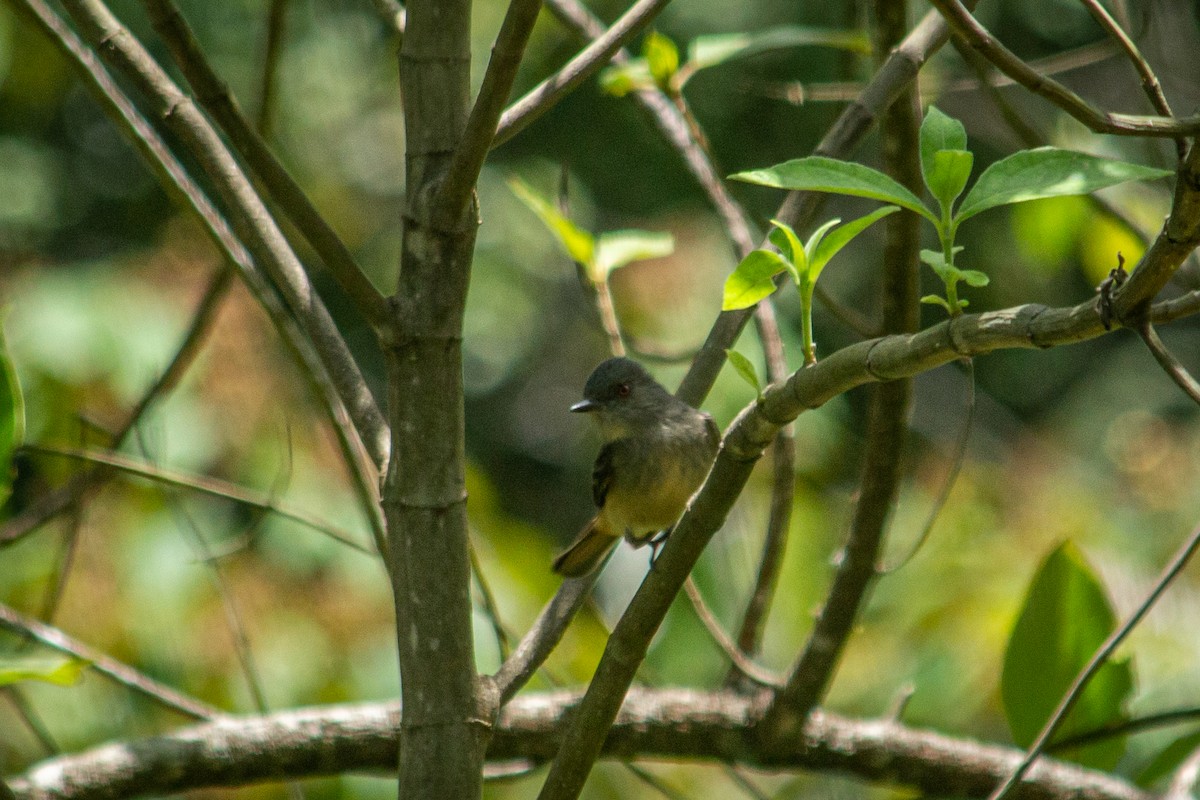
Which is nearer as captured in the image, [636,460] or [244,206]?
[244,206]

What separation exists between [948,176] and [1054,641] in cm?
169

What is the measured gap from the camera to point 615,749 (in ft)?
10.0

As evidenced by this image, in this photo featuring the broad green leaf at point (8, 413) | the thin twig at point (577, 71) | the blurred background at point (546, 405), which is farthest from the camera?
the blurred background at point (546, 405)

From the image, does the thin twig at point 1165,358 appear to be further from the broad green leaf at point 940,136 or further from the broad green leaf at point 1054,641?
the broad green leaf at point 1054,641

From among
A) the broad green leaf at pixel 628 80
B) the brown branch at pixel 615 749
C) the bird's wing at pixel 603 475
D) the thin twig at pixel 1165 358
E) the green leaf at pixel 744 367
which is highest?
the broad green leaf at pixel 628 80

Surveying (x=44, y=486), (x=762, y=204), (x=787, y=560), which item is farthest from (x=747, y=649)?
(x=762, y=204)

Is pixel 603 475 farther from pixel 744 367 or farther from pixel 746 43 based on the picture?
pixel 744 367

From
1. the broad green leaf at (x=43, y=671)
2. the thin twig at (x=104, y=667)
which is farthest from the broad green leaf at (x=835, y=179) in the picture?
the thin twig at (x=104, y=667)

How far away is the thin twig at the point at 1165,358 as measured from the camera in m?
1.21

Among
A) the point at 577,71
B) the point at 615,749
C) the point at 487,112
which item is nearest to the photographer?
the point at 487,112

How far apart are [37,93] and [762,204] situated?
4.49 m

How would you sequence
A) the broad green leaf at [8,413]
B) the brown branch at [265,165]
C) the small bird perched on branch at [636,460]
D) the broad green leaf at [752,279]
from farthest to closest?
the small bird perched on branch at [636,460] → the broad green leaf at [8,413] → the brown branch at [265,165] → the broad green leaf at [752,279]

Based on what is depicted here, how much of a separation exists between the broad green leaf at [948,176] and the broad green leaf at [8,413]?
187cm

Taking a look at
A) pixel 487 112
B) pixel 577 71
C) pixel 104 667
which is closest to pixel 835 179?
pixel 487 112
